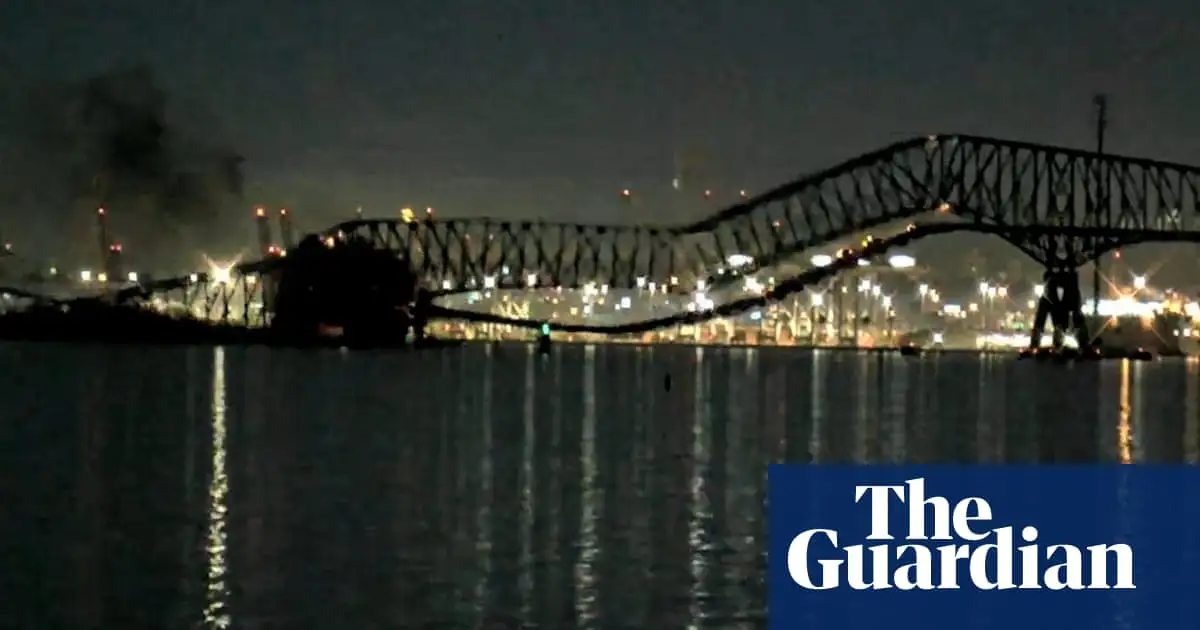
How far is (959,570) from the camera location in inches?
716

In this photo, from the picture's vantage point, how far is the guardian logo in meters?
17.9

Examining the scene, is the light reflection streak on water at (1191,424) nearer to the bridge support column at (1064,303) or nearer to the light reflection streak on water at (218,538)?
the light reflection streak on water at (218,538)

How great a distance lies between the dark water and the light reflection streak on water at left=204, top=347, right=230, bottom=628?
0.22 ft

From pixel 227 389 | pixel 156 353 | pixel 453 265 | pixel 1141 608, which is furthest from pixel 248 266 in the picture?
pixel 1141 608

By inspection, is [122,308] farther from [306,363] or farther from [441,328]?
[441,328]

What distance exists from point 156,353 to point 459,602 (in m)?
89.6

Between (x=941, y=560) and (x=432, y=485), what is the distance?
14.9m

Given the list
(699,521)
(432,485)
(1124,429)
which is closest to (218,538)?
(699,521)

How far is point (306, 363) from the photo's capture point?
303 feet

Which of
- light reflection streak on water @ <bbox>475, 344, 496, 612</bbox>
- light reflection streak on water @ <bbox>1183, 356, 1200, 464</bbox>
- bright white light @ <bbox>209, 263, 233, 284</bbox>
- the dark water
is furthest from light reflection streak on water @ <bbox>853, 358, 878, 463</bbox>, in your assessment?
bright white light @ <bbox>209, 263, 233, 284</bbox>

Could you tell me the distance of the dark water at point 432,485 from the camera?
20.9 m

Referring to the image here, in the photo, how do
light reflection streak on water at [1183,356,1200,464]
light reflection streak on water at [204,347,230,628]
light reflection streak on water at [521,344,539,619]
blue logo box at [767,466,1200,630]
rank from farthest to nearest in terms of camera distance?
light reflection streak on water at [1183,356,1200,464]
light reflection streak on water at [521,344,539,619]
light reflection streak on water at [204,347,230,628]
blue logo box at [767,466,1200,630]

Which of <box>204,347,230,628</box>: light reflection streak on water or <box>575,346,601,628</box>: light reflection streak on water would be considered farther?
<box>575,346,601,628</box>: light reflection streak on water

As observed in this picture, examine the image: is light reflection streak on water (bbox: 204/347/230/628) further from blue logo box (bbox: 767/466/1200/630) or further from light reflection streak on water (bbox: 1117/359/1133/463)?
light reflection streak on water (bbox: 1117/359/1133/463)
